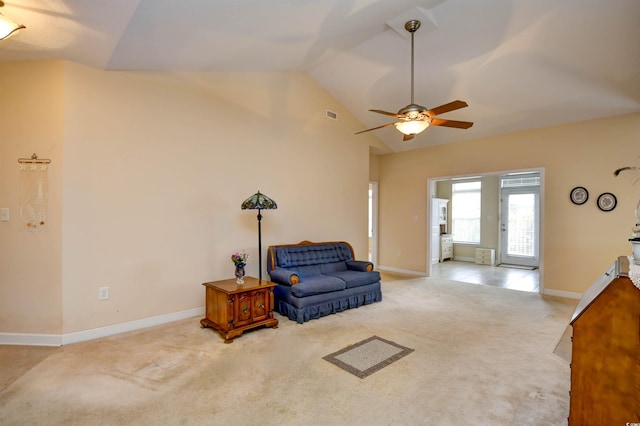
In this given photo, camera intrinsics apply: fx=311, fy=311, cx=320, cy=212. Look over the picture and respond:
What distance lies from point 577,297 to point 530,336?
2.25m

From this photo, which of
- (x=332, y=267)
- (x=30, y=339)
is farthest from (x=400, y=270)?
(x=30, y=339)

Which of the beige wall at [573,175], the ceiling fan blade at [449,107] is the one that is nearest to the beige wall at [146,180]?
the ceiling fan blade at [449,107]

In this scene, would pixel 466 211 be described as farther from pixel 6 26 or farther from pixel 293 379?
pixel 6 26

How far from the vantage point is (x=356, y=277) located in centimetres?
445

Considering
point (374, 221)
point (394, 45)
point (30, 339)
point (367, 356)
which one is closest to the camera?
point (367, 356)

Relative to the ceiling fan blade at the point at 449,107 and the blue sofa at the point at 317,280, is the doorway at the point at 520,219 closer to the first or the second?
the blue sofa at the point at 317,280

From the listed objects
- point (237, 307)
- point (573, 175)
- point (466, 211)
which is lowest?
point (237, 307)

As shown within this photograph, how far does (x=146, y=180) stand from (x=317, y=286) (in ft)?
7.90

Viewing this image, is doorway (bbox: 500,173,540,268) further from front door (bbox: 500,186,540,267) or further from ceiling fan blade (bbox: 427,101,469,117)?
ceiling fan blade (bbox: 427,101,469,117)

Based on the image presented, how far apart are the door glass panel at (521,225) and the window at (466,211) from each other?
0.81 metres

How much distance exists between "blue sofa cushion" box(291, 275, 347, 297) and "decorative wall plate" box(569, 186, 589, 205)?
12.7ft

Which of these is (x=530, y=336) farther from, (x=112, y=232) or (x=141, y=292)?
(x=112, y=232)

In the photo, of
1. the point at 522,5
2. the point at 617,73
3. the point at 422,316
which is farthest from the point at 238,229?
the point at 617,73

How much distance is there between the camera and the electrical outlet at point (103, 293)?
336 centimetres
